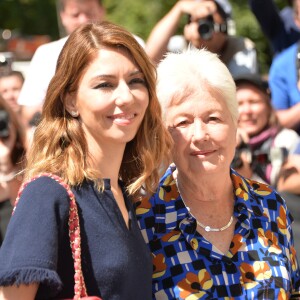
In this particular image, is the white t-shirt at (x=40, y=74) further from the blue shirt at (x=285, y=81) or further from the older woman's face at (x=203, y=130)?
the older woman's face at (x=203, y=130)

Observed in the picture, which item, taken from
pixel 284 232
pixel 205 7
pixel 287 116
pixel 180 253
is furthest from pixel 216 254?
pixel 205 7

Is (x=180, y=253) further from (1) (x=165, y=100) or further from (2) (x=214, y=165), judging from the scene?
(1) (x=165, y=100)

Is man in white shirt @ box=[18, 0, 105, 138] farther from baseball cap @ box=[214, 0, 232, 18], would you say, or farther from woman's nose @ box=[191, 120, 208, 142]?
woman's nose @ box=[191, 120, 208, 142]

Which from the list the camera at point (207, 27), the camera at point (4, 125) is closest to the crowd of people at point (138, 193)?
the camera at point (4, 125)

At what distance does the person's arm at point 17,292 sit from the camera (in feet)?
7.72

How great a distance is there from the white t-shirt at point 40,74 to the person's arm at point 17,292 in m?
2.70

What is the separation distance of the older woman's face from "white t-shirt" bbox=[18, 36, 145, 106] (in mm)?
1996

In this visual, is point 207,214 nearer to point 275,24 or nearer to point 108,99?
point 108,99

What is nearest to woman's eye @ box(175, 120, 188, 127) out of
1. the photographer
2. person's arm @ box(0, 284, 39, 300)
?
person's arm @ box(0, 284, 39, 300)

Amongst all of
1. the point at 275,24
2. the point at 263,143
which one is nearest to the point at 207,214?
the point at 263,143

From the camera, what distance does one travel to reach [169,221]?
3027 millimetres

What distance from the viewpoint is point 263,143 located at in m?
4.96

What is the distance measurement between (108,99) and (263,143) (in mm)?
2509

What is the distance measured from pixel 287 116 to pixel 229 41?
0.74m
